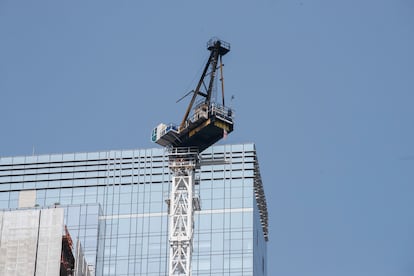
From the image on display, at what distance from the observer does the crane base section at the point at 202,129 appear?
601ft

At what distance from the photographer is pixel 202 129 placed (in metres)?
188

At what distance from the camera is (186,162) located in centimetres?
18225

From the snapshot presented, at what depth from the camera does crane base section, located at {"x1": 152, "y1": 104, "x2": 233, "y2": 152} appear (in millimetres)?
183125

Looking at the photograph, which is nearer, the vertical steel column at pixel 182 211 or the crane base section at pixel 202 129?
the vertical steel column at pixel 182 211

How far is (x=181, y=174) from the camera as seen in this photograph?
18400 centimetres

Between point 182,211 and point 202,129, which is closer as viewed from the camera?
point 182,211

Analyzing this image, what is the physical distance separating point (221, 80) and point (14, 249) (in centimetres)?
5580

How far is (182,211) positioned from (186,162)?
6165 millimetres

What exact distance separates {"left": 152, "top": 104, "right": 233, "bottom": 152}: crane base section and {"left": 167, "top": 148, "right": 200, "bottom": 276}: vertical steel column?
12.2 feet

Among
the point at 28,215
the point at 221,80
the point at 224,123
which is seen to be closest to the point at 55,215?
the point at 28,215

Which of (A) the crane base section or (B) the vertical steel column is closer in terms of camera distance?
→ (B) the vertical steel column

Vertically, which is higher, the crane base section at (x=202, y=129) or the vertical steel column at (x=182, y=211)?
the crane base section at (x=202, y=129)

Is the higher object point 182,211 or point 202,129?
point 202,129

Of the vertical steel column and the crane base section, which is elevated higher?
the crane base section
